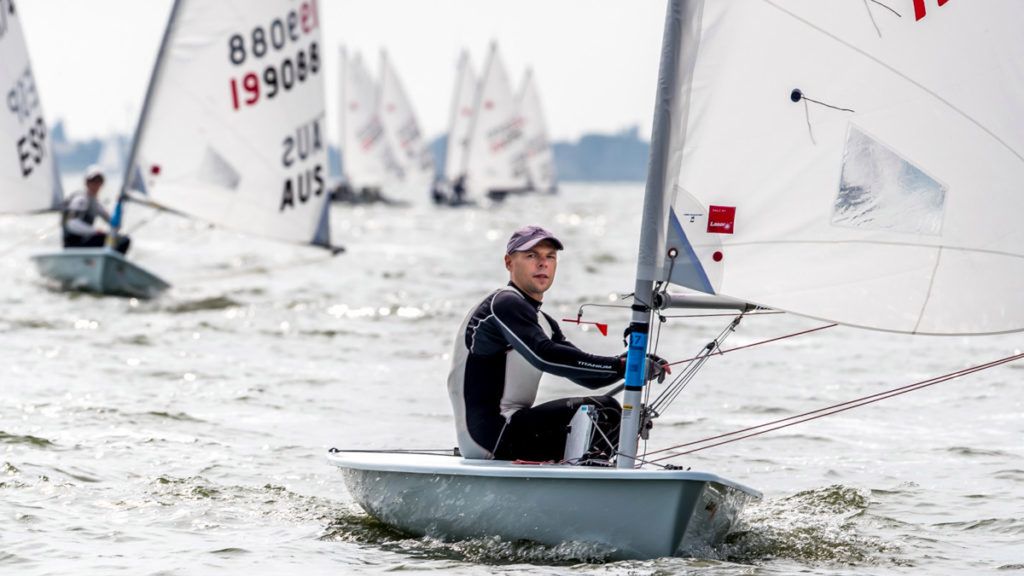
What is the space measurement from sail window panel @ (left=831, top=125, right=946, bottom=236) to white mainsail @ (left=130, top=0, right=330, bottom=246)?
970 cm

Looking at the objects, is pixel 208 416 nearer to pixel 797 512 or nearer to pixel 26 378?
pixel 26 378

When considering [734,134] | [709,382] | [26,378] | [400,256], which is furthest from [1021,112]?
[400,256]

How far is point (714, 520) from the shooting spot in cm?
473

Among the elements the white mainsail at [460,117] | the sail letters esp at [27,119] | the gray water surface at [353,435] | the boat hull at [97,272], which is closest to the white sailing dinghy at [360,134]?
the white mainsail at [460,117]

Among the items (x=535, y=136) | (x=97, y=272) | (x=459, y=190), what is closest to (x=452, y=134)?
(x=459, y=190)

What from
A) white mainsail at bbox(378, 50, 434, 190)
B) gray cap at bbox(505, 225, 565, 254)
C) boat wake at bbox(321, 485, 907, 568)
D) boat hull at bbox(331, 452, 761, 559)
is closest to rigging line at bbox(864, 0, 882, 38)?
gray cap at bbox(505, 225, 565, 254)

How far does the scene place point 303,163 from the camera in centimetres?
1430

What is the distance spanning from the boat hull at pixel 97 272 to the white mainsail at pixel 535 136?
1455 inches

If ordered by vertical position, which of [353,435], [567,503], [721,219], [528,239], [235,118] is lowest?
[353,435]

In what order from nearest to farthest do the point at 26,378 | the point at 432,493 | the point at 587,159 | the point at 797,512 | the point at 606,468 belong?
the point at 606,468 → the point at 432,493 → the point at 797,512 → the point at 26,378 → the point at 587,159

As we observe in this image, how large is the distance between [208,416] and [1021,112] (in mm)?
4940

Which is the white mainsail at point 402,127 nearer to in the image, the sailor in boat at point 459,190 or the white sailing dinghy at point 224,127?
Result: the sailor in boat at point 459,190

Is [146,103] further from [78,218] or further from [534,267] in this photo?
[534,267]

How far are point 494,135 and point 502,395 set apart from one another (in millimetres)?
39653
